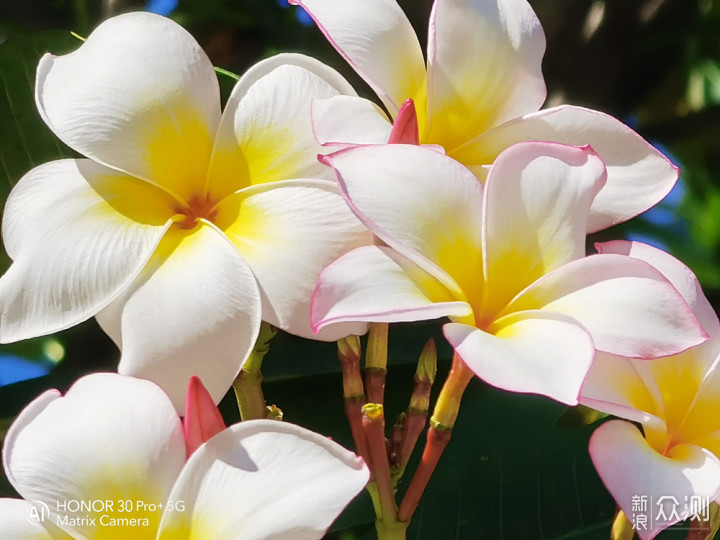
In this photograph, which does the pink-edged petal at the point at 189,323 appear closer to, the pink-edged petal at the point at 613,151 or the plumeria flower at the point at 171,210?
the plumeria flower at the point at 171,210

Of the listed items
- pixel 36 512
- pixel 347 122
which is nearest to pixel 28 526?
pixel 36 512

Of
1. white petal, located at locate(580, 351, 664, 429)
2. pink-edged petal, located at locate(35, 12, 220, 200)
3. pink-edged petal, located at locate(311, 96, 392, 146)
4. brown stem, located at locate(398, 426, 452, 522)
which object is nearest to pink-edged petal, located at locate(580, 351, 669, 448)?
white petal, located at locate(580, 351, 664, 429)

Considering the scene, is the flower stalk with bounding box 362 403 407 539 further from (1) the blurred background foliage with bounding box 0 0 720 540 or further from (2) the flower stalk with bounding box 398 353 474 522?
(1) the blurred background foliage with bounding box 0 0 720 540

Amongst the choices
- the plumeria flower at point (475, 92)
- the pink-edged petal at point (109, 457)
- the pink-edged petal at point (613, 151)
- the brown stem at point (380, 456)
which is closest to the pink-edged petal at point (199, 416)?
the pink-edged petal at point (109, 457)

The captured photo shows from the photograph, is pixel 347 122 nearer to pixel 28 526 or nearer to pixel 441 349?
pixel 28 526

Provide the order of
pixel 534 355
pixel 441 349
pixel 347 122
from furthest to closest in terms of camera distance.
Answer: pixel 441 349
pixel 347 122
pixel 534 355
